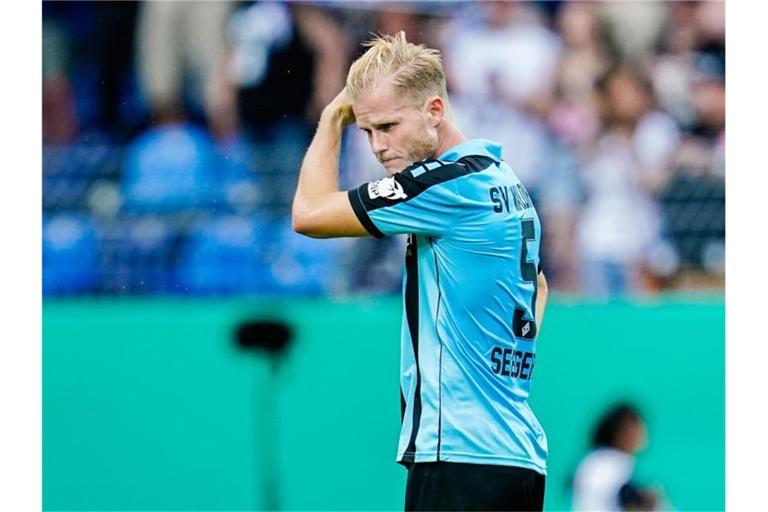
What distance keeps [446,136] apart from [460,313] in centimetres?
→ 53

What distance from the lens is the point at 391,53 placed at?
3.63 m

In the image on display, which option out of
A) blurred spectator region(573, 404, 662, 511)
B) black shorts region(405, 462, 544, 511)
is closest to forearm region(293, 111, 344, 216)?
black shorts region(405, 462, 544, 511)

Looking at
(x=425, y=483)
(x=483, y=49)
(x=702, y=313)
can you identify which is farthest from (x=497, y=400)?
(x=483, y=49)

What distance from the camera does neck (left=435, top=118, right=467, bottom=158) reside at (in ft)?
12.2

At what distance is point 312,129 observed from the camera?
7.68 meters

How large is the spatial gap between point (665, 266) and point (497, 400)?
14.7 ft

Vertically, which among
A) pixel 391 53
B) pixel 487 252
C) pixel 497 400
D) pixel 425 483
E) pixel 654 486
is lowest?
pixel 654 486

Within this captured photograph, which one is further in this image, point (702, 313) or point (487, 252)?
point (702, 313)

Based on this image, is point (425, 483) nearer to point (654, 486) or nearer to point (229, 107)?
point (654, 486)

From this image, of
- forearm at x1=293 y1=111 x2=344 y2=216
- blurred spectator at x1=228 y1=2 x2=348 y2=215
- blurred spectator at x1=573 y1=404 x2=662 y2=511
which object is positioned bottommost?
blurred spectator at x1=573 y1=404 x2=662 y2=511

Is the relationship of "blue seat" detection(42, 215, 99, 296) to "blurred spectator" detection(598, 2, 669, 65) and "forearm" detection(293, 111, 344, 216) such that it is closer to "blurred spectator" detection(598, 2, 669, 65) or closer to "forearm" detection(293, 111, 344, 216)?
"blurred spectator" detection(598, 2, 669, 65)

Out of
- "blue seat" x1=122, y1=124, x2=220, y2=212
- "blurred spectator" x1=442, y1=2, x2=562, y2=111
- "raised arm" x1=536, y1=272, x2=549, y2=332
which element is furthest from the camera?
"blurred spectator" x1=442, y1=2, x2=562, y2=111

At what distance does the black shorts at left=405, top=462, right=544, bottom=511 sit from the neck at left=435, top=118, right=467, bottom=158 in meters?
0.91

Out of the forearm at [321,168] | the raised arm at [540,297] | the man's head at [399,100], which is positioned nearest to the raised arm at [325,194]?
the forearm at [321,168]
